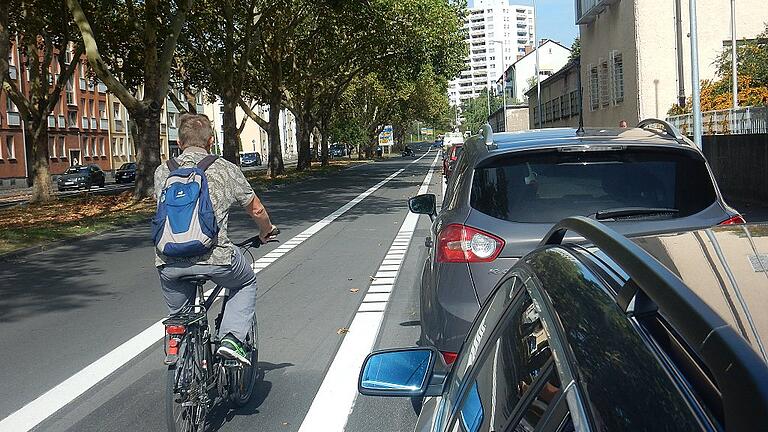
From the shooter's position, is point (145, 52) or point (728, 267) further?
point (145, 52)

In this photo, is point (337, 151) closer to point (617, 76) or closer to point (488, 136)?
point (617, 76)

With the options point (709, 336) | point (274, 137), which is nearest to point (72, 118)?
point (274, 137)

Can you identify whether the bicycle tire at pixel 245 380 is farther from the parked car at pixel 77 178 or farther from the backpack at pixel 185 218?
the parked car at pixel 77 178

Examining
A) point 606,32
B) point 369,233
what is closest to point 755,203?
point 369,233

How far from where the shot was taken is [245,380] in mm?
5480

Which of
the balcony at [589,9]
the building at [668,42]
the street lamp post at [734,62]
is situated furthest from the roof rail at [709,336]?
the balcony at [589,9]

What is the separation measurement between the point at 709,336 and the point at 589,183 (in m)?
3.82

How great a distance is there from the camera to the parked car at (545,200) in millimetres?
4754

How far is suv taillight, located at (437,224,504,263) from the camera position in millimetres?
4789

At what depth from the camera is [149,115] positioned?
26469 mm

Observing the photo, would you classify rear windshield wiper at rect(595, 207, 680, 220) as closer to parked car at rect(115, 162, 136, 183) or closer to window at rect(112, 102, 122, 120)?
parked car at rect(115, 162, 136, 183)

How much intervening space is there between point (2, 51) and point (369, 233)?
8.78 m

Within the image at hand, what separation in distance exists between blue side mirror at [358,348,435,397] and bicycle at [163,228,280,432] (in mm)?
1838

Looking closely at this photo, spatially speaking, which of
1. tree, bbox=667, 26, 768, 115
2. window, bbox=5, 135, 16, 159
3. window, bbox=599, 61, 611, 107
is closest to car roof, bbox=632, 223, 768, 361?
tree, bbox=667, 26, 768, 115
